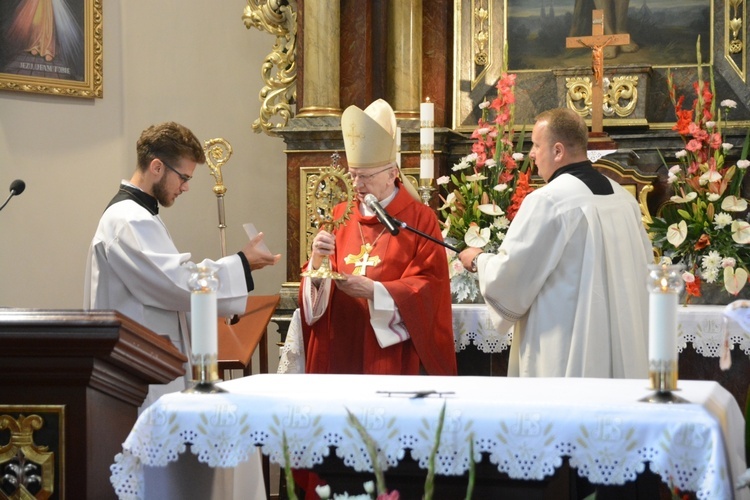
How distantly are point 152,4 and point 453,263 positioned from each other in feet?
12.1

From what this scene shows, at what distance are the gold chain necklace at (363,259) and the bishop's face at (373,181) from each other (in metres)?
0.16

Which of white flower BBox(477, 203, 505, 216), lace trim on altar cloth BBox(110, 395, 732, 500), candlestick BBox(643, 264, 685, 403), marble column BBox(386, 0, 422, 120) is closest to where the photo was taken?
lace trim on altar cloth BBox(110, 395, 732, 500)

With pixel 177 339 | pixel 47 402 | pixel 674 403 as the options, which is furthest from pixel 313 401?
pixel 177 339

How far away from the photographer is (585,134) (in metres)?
4.70

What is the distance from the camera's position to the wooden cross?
596 cm

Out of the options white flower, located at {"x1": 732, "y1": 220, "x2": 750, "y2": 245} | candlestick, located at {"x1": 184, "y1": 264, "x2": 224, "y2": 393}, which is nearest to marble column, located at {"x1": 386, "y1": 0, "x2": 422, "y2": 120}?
white flower, located at {"x1": 732, "y1": 220, "x2": 750, "y2": 245}

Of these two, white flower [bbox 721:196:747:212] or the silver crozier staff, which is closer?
the silver crozier staff

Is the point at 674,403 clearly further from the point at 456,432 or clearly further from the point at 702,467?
the point at 456,432

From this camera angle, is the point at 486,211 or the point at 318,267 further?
the point at 486,211

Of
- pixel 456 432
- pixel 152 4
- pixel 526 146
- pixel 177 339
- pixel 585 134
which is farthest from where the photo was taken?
pixel 152 4

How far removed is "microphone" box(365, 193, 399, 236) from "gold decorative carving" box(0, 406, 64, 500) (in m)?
1.87

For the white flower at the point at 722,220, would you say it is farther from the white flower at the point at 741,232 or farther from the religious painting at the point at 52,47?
the religious painting at the point at 52,47

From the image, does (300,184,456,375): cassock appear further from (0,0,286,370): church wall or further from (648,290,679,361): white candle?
(0,0,286,370): church wall

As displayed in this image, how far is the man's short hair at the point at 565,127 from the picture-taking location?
463 centimetres
